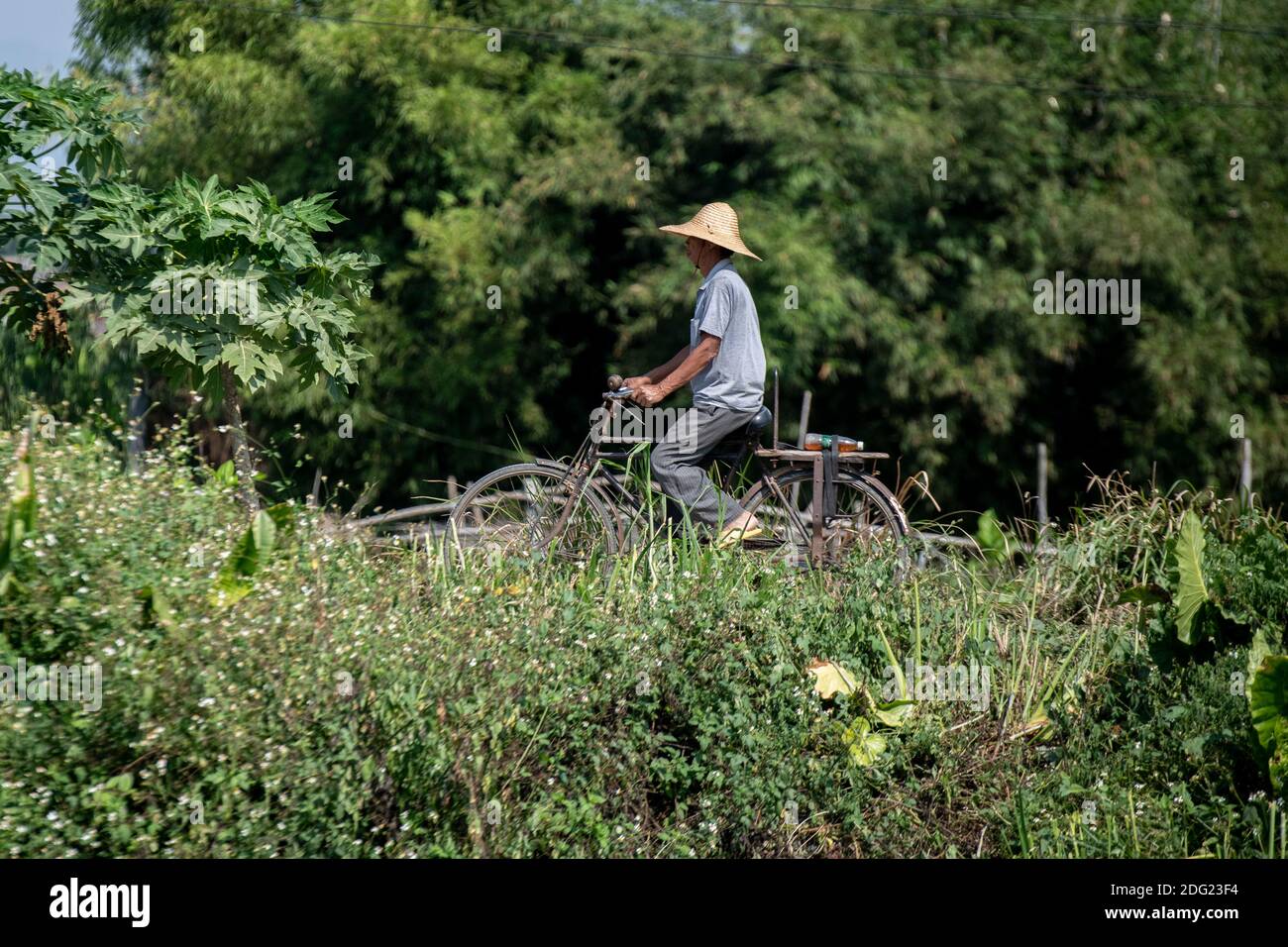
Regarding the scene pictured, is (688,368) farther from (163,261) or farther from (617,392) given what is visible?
(163,261)

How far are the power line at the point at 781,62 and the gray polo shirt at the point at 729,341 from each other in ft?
29.6

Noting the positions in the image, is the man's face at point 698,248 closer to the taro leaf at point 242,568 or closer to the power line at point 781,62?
the taro leaf at point 242,568

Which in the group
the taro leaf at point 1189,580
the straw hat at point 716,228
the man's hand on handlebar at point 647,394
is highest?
the straw hat at point 716,228

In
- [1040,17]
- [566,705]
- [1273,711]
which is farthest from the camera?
[1040,17]

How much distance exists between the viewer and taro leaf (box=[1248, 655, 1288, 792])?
16.4 ft

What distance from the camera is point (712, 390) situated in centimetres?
639

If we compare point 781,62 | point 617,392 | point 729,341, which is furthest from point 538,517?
point 781,62

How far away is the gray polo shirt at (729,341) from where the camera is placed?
20.8 feet

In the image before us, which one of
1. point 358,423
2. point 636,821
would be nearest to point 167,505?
point 636,821

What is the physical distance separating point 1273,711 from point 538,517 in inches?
117

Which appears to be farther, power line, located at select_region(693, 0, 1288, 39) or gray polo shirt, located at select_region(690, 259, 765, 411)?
power line, located at select_region(693, 0, 1288, 39)

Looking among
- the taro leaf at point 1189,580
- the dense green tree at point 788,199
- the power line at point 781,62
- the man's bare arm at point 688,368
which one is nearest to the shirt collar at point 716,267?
the man's bare arm at point 688,368

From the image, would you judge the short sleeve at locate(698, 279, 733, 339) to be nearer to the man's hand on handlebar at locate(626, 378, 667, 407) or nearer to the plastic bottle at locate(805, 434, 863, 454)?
the man's hand on handlebar at locate(626, 378, 667, 407)

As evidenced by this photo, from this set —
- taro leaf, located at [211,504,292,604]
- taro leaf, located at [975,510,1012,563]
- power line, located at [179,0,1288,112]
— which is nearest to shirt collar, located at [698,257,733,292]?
taro leaf, located at [975,510,1012,563]
